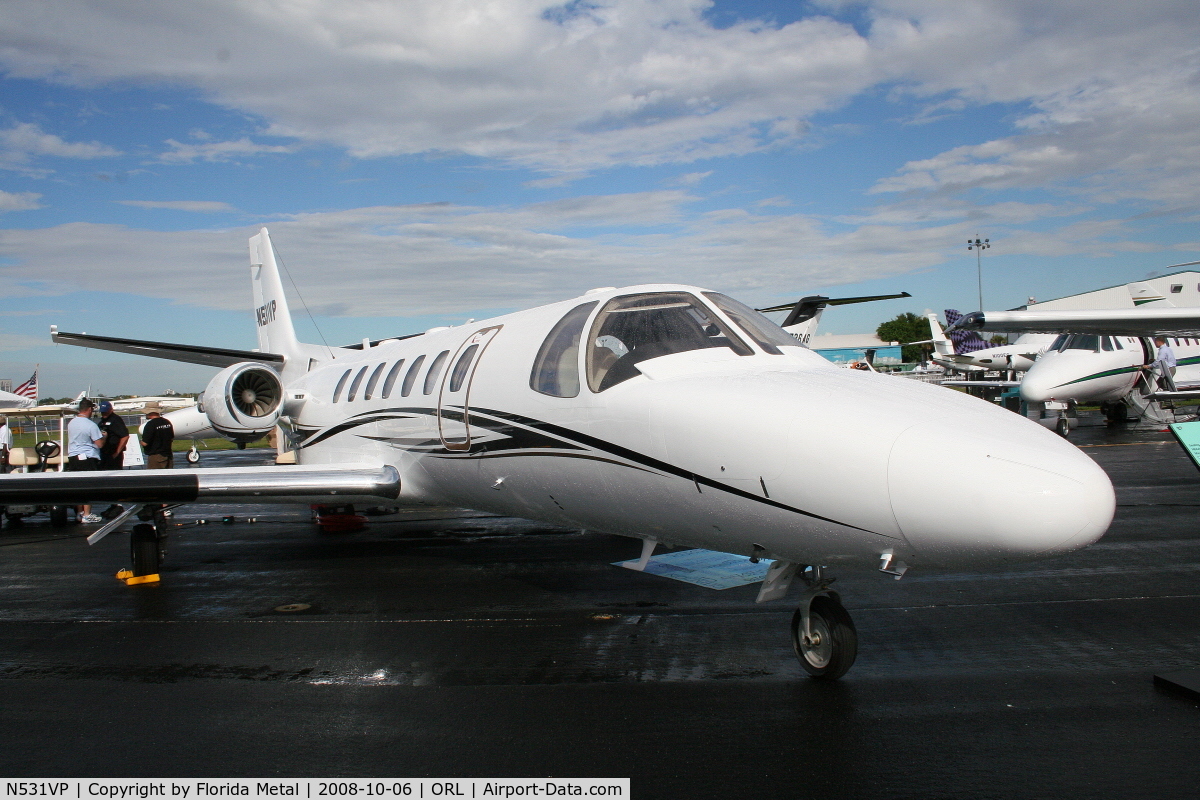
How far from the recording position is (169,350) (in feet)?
39.8

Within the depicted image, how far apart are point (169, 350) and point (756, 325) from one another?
10020 millimetres

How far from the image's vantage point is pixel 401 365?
8711 millimetres

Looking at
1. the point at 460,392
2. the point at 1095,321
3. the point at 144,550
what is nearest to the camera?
the point at 460,392

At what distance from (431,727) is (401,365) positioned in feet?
16.6

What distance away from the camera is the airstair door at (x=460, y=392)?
6766 mm

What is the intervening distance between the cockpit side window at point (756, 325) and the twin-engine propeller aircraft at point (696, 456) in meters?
0.02

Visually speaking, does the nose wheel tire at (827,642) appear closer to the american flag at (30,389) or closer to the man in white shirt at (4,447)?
the man in white shirt at (4,447)

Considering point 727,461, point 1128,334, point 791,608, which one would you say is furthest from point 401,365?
point 1128,334

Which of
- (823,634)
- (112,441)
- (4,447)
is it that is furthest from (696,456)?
(4,447)

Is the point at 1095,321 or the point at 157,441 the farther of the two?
the point at 1095,321

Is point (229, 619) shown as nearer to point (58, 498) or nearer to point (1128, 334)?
point (58, 498)

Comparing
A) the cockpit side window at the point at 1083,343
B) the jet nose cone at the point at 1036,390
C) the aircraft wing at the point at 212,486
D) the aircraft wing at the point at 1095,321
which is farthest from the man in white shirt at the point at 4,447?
the cockpit side window at the point at 1083,343

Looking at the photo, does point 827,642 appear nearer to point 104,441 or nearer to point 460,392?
point 460,392

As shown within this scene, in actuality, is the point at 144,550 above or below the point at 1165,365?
below
